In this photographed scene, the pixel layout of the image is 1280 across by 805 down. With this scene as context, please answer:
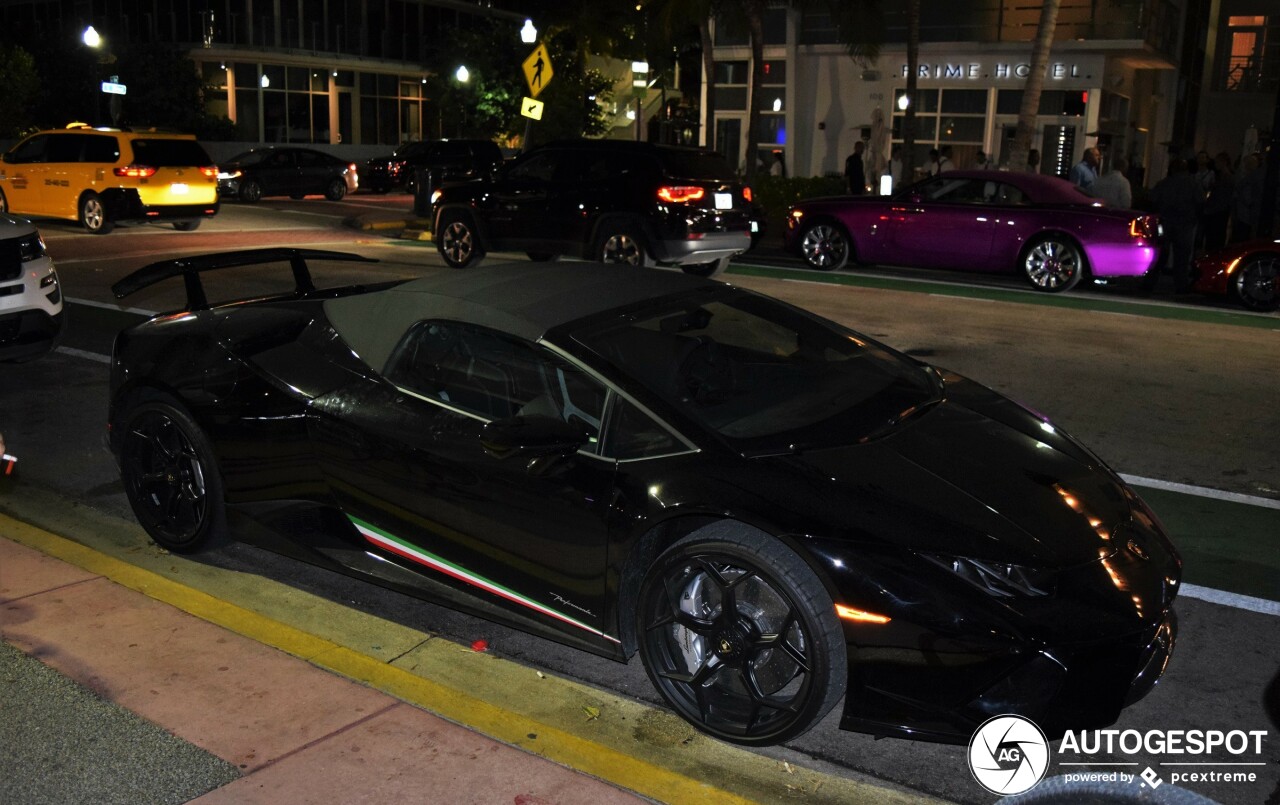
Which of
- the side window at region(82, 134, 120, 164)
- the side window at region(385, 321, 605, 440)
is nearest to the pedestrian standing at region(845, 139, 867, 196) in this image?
the side window at region(82, 134, 120, 164)

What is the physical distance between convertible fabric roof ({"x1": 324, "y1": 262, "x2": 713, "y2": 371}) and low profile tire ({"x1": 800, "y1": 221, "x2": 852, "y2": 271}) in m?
11.2

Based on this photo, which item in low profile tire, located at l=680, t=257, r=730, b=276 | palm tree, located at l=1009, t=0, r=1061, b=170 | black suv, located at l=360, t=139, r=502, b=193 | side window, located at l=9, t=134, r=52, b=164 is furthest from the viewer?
black suv, located at l=360, t=139, r=502, b=193

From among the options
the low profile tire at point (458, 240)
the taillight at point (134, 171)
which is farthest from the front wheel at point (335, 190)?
the low profile tire at point (458, 240)

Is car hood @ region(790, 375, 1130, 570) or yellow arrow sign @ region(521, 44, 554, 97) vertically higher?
yellow arrow sign @ region(521, 44, 554, 97)

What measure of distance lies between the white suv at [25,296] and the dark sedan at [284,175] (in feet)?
74.5

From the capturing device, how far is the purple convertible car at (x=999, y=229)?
14.0 metres

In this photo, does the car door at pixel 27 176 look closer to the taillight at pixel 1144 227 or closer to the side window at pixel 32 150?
the side window at pixel 32 150

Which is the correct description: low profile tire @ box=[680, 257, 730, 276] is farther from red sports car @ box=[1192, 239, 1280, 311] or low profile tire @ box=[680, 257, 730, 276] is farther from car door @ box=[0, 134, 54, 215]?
car door @ box=[0, 134, 54, 215]

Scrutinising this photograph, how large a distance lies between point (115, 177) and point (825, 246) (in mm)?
11854

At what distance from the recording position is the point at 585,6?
31.7 metres

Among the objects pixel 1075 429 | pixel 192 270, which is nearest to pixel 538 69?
pixel 1075 429

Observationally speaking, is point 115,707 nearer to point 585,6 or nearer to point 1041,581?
point 1041,581

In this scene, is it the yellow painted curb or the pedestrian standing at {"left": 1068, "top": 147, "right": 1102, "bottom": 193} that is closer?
the yellow painted curb

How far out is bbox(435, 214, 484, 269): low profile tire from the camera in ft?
51.5
